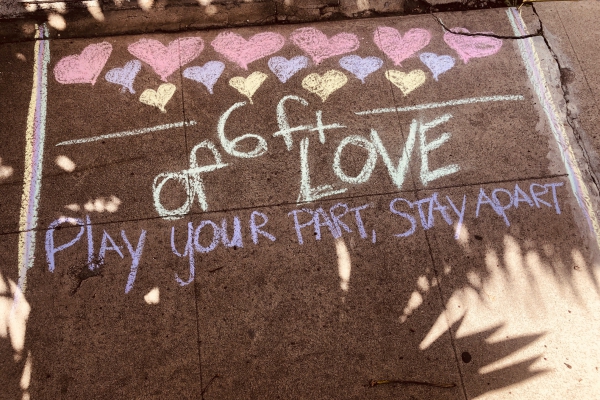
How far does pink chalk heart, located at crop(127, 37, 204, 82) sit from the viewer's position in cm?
379

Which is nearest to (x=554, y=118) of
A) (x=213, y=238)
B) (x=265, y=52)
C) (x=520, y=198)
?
(x=520, y=198)

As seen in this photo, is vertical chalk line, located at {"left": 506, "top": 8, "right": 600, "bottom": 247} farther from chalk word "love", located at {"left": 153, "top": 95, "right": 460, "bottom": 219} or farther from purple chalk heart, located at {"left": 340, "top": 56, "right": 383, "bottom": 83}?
purple chalk heart, located at {"left": 340, "top": 56, "right": 383, "bottom": 83}

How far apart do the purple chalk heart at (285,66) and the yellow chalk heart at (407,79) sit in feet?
2.69

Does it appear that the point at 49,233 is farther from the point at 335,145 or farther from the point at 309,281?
the point at 335,145

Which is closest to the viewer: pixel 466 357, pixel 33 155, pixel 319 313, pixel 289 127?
pixel 466 357

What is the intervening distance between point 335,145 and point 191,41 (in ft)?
5.88

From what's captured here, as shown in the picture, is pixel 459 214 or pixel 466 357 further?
pixel 459 214

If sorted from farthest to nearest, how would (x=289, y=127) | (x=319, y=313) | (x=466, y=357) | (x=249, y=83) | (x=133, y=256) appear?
(x=249, y=83) → (x=289, y=127) → (x=133, y=256) → (x=319, y=313) → (x=466, y=357)

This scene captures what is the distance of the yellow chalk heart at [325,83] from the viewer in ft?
12.2

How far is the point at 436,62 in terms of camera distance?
3.85 meters

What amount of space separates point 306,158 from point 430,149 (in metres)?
1.09

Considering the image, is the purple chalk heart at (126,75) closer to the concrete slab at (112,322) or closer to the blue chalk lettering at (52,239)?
the blue chalk lettering at (52,239)

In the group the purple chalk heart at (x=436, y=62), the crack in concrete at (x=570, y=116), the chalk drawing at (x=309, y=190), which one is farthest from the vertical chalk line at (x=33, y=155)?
the crack in concrete at (x=570, y=116)

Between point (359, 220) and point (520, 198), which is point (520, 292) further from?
point (359, 220)
